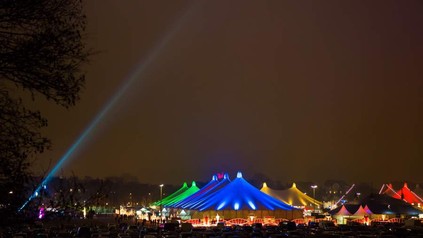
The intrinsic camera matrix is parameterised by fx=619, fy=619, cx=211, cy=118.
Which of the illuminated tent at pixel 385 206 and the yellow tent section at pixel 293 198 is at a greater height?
the yellow tent section at pixel 293 198

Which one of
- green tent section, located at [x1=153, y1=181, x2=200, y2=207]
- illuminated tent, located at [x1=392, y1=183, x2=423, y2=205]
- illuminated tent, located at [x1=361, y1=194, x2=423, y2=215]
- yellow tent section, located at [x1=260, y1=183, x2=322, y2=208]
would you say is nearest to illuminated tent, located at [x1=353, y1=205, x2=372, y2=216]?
illuminated tent, located at [x1=361, y1=194, x2=423, y2=215]

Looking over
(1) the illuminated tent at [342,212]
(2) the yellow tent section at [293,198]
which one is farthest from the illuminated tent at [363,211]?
(2) the yellow tent section at [293,198]

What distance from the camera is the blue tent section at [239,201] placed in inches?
2254

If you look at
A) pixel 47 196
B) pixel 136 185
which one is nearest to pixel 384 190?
pixel 136 185

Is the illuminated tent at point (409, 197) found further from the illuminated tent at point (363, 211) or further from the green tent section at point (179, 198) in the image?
the illuminated tent at point (363, 211)

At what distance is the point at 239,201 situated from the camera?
5834 cm

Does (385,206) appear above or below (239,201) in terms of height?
below

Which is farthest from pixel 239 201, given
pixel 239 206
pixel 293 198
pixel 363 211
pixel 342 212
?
pixel 293 198

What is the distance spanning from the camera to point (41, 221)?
6504mm

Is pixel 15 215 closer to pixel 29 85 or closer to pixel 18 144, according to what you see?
pixel 18 144

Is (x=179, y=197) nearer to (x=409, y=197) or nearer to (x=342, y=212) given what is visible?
(x=342, y=212)

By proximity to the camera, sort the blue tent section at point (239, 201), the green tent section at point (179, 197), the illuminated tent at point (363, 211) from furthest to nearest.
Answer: the green tent section at point (179, 197)
the illuminated tent at point (363, 211)
the blue tent section at point (239, 201)

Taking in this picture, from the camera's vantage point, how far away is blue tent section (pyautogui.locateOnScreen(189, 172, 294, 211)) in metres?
57.2

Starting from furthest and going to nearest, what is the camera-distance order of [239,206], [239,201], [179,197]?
[179,197]
[239,201]
[239,206]
